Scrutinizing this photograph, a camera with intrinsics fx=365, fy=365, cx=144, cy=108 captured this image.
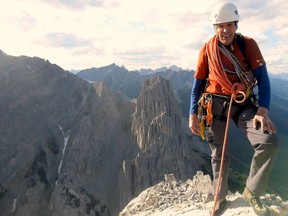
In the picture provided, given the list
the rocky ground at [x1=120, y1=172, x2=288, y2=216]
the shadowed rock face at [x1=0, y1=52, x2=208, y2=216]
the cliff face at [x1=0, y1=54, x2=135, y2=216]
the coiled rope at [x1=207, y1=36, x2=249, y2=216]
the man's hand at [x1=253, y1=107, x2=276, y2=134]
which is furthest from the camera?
→ the cliff face at [x1=0, y1=54, x2=135, y2=216]

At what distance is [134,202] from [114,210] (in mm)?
88603

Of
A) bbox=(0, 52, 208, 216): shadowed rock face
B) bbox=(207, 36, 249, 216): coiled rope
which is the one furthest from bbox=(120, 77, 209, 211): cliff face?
bbox=(207, 36, 249, 216): coiled rope

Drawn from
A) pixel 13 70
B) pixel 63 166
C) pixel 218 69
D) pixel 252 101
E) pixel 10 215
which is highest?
pixel 218 69

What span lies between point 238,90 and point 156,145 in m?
106

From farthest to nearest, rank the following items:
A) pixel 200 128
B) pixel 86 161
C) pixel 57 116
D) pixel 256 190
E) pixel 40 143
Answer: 1. pixel 57 116
2. pixel 40 143
3. pixel 86 161
4. pixel 200 128
5. pixel 256 190

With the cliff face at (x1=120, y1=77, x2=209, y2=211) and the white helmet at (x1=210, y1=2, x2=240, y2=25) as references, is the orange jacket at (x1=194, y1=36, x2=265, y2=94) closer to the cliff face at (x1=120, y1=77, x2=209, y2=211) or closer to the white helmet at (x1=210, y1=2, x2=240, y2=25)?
the white helmet at (x1=210, y1=2, x2=240, y2=25)

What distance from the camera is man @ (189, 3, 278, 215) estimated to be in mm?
8445

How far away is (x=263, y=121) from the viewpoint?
820 centimetres

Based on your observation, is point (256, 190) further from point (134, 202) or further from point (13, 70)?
point (13, 70)

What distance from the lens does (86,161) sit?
122 metres

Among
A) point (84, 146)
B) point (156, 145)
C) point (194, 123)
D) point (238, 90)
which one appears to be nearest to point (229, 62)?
point (238, 90)

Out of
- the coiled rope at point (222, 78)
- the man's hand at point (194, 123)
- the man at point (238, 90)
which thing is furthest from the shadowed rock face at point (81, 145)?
the coiled rope at point (222, 78)

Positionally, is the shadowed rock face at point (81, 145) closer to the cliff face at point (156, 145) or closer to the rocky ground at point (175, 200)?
the cliff face at point (156, 145)

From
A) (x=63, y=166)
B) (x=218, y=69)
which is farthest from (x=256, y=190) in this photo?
(x=63, y=166)
